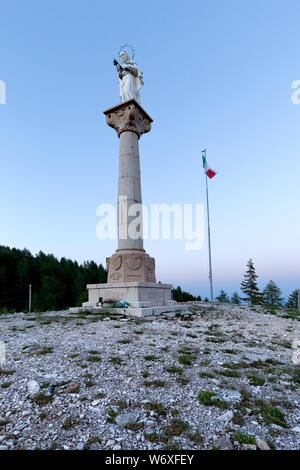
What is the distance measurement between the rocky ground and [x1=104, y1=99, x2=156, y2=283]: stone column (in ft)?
18.0

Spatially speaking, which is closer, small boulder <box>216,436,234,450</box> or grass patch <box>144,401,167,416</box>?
small boulder <box>216,436,234,450</box>

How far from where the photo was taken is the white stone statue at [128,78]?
15.7 meters

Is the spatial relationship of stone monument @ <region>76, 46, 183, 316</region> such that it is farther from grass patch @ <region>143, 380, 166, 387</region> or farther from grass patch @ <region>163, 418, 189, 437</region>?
grass patch @ <region>163, 418, 189, 437</region>

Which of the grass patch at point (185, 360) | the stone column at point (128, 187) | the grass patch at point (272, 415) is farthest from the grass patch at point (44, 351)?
the stone column at point (128, 187)

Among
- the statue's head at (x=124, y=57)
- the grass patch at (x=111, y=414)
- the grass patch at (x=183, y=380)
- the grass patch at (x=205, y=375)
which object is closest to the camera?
the grass patch at (x=111, y=414)

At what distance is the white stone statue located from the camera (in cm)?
1566

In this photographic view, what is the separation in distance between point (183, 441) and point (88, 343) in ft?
12.7

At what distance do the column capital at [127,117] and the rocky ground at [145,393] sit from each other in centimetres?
1136

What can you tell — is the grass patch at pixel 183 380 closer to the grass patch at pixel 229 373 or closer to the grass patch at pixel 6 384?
the grass patch at pixel 229 373

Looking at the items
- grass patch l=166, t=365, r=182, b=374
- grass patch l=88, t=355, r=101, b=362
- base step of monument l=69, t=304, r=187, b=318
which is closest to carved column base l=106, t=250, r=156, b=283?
base step of monument l=69, t=304, r=187, b=318

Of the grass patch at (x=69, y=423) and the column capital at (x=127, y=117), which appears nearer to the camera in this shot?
the grass patch at (x=69, y=423)

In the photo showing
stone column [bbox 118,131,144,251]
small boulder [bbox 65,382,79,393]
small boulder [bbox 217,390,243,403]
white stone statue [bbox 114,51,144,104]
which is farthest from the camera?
white stone statue [bbox 114,51,144,104]
